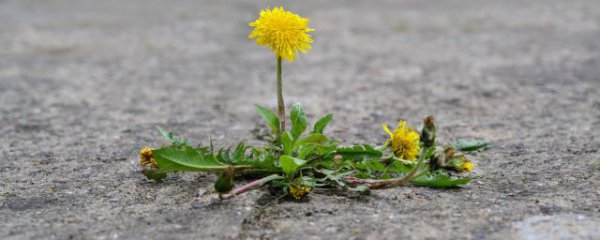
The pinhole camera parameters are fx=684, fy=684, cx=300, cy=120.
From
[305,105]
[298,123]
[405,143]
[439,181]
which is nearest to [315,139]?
[298,123]

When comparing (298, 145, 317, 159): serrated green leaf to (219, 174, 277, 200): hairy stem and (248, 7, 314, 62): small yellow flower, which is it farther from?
(248, 7, 314, 62): small yellow flower

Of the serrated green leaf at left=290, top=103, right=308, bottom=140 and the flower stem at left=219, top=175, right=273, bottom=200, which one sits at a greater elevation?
the serrated green leaf at left=290, top=103, right=308, bottom=140

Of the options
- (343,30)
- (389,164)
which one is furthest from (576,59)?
(389,164)

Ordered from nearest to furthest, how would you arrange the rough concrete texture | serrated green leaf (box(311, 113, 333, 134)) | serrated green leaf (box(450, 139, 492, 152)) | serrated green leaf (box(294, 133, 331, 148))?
the rough concrete texture, serrated green leaf (box(294, 133, 331, 148)), serrated green leaf (box(311, 113, 333, 134)), serrated green leaf (box(450, 139, 492, 152))

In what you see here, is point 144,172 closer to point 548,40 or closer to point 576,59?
point 576,59

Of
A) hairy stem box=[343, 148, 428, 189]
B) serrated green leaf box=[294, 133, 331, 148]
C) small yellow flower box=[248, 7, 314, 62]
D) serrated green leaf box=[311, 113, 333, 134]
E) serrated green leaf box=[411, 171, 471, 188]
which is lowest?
serrated green leaf box=[411, 171, 471, 188]

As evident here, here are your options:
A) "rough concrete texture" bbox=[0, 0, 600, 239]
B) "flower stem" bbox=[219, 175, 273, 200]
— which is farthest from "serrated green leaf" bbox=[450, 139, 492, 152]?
"flower stem" bbox=[219, 175, 273, 200]
